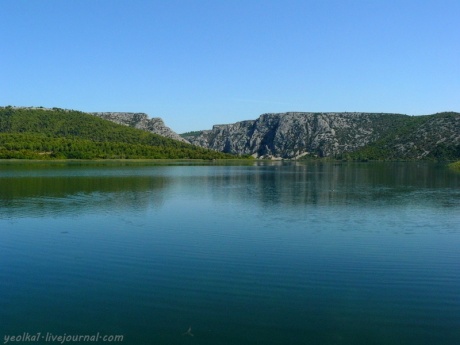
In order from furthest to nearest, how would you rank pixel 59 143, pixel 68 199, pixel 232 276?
pixel 59 143, pixel 68 199, pixel 232 276

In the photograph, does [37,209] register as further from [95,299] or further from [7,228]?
[95,299]

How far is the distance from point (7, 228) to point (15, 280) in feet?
35.3

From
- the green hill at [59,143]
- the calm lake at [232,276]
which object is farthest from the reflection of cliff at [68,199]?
the green hill at [59,143]

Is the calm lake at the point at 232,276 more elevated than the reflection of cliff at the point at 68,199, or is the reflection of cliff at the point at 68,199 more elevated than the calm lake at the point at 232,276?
the reflection of cliff at the point at 68,199

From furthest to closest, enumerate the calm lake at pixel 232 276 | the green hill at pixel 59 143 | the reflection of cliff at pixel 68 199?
the green hill at pixel 59 143 → the reflection of cliff at pixel 68 199 → the calm lake at pixel 232 276

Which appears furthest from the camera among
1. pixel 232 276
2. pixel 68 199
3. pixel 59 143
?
pixel 59 143

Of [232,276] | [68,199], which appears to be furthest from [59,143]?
[232,276]

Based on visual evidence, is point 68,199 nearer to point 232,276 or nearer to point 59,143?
point 232,276

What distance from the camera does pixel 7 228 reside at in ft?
80.9

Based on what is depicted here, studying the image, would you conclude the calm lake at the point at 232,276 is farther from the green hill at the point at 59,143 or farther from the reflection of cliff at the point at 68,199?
the green hill at the point at 59,143

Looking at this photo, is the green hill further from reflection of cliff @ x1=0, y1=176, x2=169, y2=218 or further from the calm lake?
the calm lake

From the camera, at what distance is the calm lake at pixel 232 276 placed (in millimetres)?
11273

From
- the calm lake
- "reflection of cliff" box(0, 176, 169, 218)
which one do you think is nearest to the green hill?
"reflection of cliff" box(0, 176, 169, 218)

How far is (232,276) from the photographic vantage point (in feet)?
51.2
